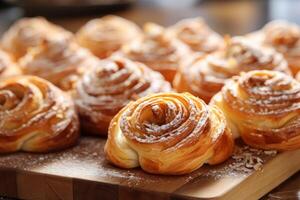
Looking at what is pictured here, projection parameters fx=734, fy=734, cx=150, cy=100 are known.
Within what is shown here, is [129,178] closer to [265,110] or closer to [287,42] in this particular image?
[265,110]

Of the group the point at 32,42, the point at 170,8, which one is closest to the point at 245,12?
the point at 170,8

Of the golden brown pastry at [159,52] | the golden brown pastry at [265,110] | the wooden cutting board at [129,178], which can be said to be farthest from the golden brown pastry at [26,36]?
the golden brown pastry at [265,110]

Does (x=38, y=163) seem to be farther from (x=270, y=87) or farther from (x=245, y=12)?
(x=245, y=12)

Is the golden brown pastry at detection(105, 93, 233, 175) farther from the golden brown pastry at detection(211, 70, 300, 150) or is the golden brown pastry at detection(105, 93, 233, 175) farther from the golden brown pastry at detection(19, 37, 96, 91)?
the golden brown pastry at detection(19, 37, 96, 91)

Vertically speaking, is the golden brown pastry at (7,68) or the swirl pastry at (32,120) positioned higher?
the swirl pastry at (32,120)

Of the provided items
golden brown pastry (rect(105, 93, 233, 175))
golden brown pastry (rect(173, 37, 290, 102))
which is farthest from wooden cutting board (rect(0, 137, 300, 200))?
golden brown pastry (rect(173, 37, 290, 102))

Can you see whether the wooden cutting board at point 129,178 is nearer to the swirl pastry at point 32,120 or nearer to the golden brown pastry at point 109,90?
the swirl pastry at point 32,120
